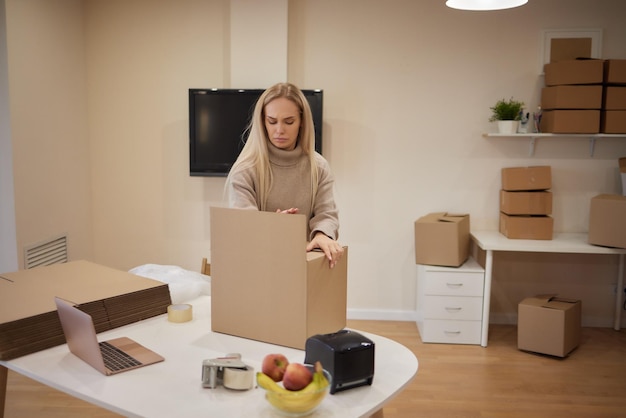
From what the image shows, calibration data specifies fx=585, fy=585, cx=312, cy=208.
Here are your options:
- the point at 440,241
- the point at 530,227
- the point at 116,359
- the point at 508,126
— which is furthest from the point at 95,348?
the point at 508,126

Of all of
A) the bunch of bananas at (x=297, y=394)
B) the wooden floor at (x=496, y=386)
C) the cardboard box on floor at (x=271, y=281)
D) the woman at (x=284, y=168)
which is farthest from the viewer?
the wooden floor at (x=496, y=386)

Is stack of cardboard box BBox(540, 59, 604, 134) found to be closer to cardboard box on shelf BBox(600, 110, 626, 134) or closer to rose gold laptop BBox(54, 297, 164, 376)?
cardboard box on shelf BBox(600, 110, 626, 134)

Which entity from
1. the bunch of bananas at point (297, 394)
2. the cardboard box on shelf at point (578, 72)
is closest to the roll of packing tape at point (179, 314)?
the bunch of bananas at point (297, 394)

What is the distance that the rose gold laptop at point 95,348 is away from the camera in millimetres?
1459

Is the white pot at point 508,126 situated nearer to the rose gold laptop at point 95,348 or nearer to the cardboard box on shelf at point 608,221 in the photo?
the cardboard box on shelf at point 608,221

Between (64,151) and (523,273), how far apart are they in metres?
3.45

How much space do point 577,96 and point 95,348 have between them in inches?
138

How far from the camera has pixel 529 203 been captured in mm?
3932

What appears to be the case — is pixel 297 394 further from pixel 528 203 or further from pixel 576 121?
pixel 576 121

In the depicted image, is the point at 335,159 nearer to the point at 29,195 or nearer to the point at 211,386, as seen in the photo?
the point at 29,195

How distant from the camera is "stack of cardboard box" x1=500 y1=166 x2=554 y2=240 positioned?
12.8 feet

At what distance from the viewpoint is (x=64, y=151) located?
4.12 meters

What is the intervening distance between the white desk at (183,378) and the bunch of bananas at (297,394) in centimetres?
5

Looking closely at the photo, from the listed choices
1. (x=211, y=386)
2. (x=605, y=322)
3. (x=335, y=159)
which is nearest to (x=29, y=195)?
(x=335, y=159)
